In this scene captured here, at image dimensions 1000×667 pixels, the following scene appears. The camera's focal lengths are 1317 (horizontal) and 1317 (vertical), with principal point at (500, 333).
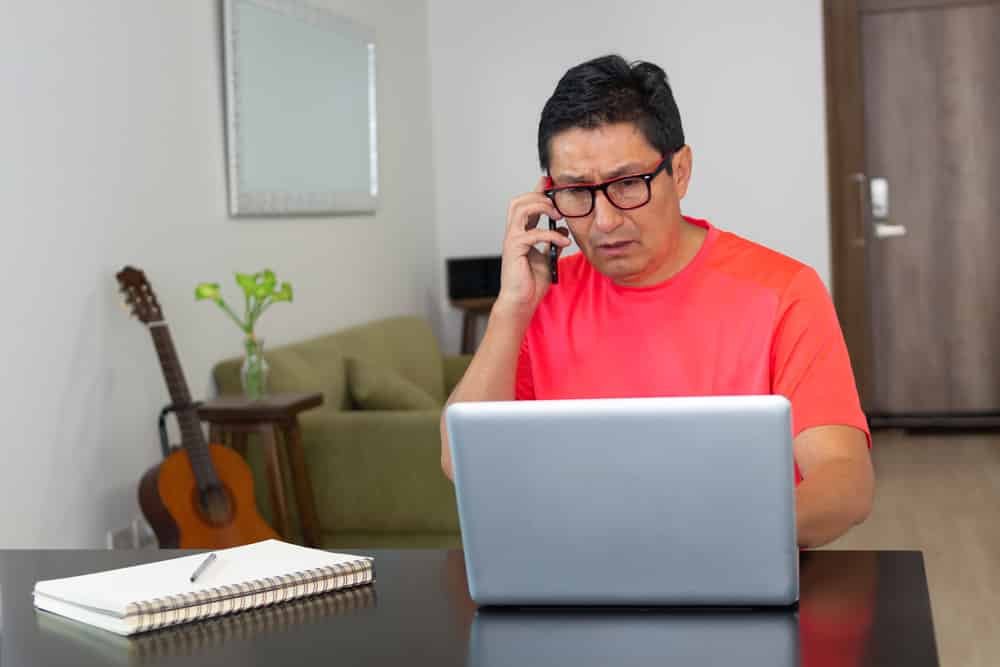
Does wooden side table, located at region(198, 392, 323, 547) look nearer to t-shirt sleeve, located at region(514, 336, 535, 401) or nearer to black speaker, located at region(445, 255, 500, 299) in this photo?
t-shirt sleeve, located at region(514, 336, 535, 401)

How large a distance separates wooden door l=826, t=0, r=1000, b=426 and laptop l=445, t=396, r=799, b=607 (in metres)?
5.39

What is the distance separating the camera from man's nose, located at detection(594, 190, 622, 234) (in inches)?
69.7

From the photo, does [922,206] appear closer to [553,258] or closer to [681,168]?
[681,168]

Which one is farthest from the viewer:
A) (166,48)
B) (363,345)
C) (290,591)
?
(363,345)

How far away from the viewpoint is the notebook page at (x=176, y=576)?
1.32 m

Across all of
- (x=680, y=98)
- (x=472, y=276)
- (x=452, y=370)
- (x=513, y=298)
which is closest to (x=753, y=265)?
(x=513, y=298)

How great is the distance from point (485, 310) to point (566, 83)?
14.2 ft

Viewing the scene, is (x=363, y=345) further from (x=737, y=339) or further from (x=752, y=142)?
→ (x=737, y=339)

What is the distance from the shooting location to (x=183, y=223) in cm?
384

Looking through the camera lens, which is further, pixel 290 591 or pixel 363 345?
pixel 363 345

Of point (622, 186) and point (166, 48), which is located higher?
point (166, 48)

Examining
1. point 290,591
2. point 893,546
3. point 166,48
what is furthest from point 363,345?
point 290,591

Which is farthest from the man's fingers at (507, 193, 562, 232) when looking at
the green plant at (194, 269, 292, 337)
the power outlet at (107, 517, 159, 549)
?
the power outlet at (107, 517, 159, 549)

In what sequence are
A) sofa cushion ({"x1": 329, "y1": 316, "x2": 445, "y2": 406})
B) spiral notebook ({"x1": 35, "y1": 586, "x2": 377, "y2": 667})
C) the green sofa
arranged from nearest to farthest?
spiral notebook ({"x1": 35, "y1": 586, "x2": 377, "y2": 667})
the green sofa
sofa cushion ({"x1": 329, "y1": 316, "x2": 445, "y2": 406})
